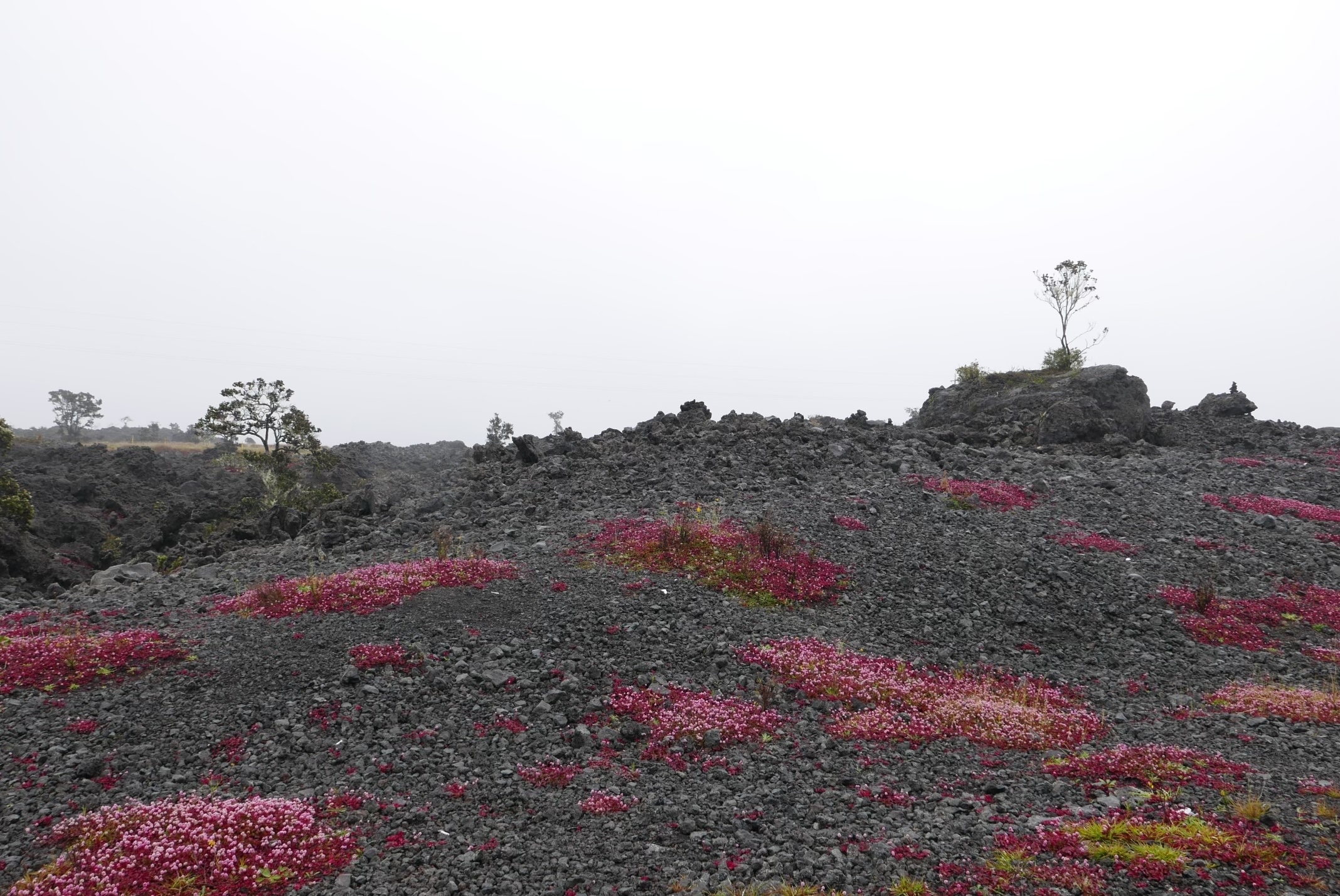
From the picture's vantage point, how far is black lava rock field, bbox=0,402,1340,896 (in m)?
8.45

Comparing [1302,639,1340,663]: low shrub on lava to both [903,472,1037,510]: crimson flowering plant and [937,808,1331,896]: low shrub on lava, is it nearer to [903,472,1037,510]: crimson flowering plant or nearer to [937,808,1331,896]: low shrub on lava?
[903,472,1037,510]: crimson flowering plant

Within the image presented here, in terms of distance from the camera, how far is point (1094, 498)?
27625mm

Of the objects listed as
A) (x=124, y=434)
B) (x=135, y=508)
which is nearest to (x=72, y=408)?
(x=124, y=434)

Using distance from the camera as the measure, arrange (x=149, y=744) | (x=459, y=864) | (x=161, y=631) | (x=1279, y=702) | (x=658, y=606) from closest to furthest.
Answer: (x=459, y=864)
(x=149, y=744)
(x=1279, y=702)
(x=161, y=631)
(x=658, y=606)

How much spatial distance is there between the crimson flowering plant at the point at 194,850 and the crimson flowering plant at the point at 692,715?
5394mm

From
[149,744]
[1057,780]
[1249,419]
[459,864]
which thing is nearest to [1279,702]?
[1057,780]

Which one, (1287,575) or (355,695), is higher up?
(1287,575)

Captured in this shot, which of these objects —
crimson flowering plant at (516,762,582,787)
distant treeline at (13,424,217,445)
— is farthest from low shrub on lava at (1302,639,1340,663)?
distant treeline at (13,424,217,445)

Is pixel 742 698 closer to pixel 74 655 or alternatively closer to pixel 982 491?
pixel 74 655

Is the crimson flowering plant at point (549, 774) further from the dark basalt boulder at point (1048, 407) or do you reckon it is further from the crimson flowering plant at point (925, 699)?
the dark basalt boulder at point (1048, 407)

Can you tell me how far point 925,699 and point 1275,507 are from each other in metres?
23.6

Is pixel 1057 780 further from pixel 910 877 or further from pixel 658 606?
pixel 658 606

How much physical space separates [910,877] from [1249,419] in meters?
54.1

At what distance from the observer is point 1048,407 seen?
45.8 meters
